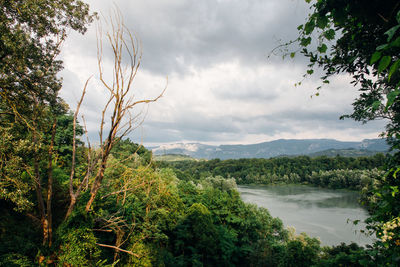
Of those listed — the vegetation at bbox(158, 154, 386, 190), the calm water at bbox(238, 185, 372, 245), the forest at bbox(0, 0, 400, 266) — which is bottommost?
the calm water at bbox(238, 185, 372, 245)

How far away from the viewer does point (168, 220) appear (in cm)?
1606

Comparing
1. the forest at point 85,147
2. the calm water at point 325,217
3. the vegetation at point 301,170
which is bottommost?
the calm water at point 325,217

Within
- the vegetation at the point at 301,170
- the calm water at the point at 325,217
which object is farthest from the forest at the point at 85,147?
the vegetation at the point at 301,170

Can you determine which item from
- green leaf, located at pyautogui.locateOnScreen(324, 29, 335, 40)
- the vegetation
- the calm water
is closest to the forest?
green leaf, located at pyautogui.locateOnScreen(324, 29, 335, 40)

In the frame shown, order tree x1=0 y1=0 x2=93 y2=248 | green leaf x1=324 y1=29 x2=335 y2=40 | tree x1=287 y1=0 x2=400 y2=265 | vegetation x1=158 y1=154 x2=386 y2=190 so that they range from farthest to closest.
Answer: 1. vegetation x1=158 y1=154 x2=386 y2=190
2. tree x1=0 y1=0 x2=93 y2=248
3. green leaf x1=324 y1=29 x2=335 y2=40
4. tree x1=287 y1=0 x2=400 y2=265

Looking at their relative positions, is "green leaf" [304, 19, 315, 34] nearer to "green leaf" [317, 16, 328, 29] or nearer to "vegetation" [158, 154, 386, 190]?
"green leaf" [317, 16, 328, 29]

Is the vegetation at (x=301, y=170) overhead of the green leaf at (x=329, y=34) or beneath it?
beneath

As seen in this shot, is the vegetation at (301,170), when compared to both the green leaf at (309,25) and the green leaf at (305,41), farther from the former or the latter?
the green leaf at (309,25)

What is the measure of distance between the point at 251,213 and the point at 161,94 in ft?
86.2

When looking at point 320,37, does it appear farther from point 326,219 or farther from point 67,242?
A: point 326,219

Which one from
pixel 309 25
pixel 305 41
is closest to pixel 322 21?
pixel 309 25

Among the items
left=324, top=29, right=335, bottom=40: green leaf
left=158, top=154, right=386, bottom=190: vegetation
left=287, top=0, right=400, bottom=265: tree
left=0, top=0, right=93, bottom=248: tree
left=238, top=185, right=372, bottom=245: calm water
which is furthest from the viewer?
left=158, top=154, right=386, bottom=190: vegetation

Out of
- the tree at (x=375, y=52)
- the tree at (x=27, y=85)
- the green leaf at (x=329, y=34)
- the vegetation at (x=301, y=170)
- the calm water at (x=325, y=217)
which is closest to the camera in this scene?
the tree at (x=375, y=52)

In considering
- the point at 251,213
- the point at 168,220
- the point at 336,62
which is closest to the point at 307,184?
the point at 251,213
